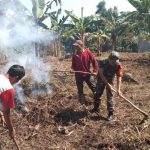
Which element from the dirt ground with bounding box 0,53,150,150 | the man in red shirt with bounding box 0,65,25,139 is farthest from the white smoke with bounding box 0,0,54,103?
the man in red shirt with bounding box 0,65,25,139

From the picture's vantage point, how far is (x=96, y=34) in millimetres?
27422

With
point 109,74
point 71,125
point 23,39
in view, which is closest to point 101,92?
point 109,74

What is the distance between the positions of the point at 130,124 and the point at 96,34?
20.9 metres

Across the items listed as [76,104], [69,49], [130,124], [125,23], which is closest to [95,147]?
[130,124]

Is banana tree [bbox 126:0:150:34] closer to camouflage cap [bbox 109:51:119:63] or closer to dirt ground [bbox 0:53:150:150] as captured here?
dirt ground [bbox 0:53:150:150]

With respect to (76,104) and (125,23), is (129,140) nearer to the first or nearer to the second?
(76,104)

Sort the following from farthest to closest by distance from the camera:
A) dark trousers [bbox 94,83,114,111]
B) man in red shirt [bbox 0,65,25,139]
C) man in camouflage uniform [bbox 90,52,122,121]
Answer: dark trousers [bbox 94,83,114,111] < man in camouflage uniform [bbox 90,52,122,121] < man in red shirt [bbox 0,65,25,139]

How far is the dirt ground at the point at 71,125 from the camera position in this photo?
6.06 meters

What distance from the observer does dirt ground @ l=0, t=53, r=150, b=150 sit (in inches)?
239

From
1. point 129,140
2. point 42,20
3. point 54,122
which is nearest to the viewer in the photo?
point 129,140

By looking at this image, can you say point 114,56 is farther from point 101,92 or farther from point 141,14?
point 141,14

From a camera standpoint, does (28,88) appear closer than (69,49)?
Yes

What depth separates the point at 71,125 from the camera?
715cm

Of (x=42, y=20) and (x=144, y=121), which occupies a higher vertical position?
(x=42, y=20)
